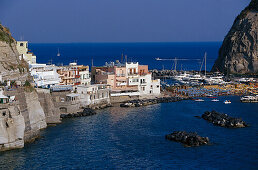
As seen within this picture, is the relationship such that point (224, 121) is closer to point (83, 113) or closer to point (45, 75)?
point (83, 113)

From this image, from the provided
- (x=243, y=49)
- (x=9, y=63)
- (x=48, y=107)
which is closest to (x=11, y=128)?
(x=48, y=107)

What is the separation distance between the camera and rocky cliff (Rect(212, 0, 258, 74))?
111562 millimetres

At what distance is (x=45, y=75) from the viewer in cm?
6309

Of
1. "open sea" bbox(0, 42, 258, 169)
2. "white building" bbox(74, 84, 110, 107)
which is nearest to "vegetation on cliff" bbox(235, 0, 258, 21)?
"white building" bbox(74, 84, 110, 107)

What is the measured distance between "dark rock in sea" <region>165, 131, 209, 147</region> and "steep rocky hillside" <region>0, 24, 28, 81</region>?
1765cm

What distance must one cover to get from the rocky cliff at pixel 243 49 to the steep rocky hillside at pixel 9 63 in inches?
2706

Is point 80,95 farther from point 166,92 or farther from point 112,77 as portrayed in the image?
point 166,92

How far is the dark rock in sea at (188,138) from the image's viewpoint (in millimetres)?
43438

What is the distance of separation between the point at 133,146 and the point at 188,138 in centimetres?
535

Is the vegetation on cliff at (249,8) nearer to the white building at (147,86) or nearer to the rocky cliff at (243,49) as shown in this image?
the rocky cliff at (243,49)

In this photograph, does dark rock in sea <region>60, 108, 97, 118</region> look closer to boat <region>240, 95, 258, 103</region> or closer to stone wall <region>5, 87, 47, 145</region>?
stone wall <region>5, 87, 47, 145</region>

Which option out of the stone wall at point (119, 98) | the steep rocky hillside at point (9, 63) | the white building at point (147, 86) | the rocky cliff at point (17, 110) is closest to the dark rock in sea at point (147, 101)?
the stone wall at point (119, 98)

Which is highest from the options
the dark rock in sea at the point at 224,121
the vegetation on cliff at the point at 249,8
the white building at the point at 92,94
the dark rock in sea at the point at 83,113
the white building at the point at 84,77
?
the vegetation on cliff at the point at 249,8

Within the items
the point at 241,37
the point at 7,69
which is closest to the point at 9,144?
the point at 7,69
